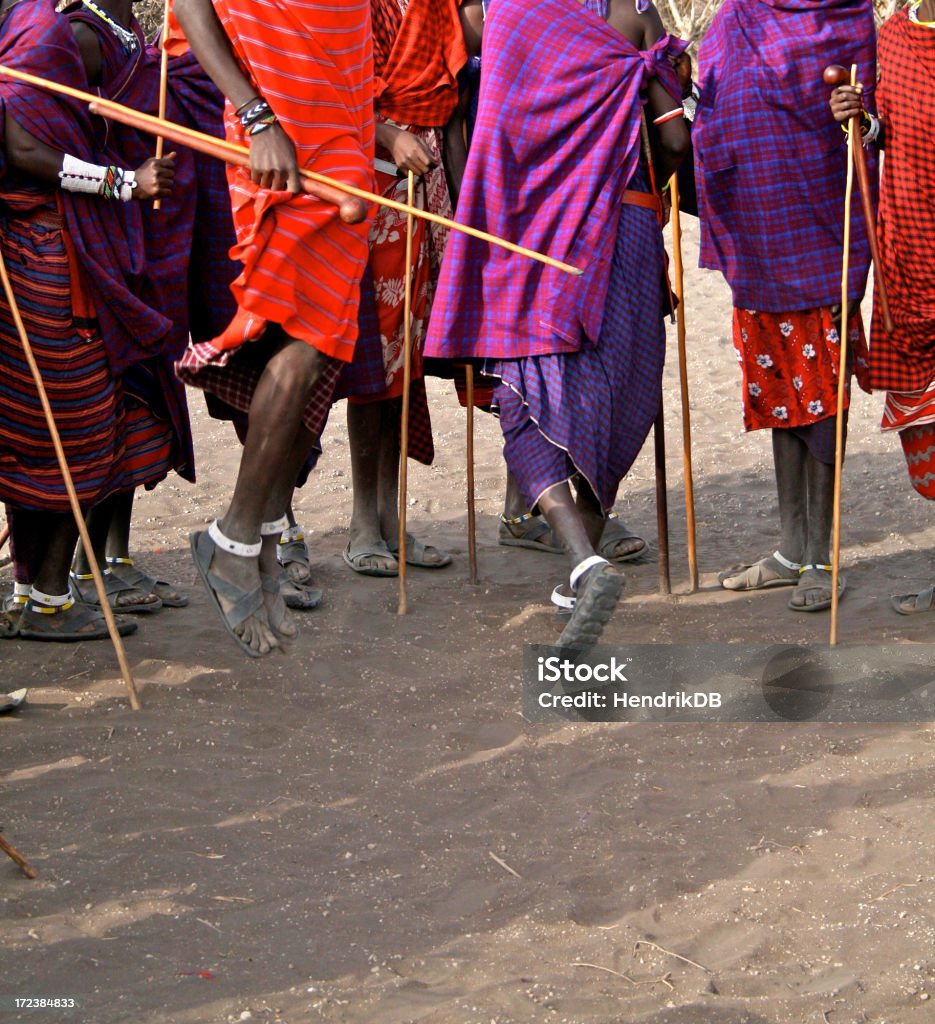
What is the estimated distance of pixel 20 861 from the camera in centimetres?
347

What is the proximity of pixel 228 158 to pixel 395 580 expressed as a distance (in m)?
2.15

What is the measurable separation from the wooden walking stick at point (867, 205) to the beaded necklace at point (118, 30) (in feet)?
7.88

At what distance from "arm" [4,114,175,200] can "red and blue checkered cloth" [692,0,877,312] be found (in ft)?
6.57

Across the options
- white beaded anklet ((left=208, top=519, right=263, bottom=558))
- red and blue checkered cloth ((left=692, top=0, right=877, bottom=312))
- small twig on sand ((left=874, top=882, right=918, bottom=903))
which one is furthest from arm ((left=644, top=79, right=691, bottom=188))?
small twig on sand ((left=874, top=882, right=918, bottom=903))

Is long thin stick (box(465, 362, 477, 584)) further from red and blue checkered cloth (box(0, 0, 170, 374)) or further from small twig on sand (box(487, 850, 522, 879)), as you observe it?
small twig on sand (box(487, 850, 522, 879))

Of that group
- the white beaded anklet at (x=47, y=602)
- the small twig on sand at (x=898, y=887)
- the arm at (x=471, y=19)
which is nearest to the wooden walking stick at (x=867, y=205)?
the arm at (x=471, y=19)

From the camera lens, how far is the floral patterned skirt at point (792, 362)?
5.55 m

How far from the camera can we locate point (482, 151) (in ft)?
16.6

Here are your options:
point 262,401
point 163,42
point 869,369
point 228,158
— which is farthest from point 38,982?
point 869,369

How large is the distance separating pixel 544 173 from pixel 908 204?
134cm

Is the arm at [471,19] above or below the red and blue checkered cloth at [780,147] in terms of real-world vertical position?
above

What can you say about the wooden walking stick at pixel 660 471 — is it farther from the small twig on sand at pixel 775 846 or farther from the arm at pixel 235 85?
the small twig on sand at pixel 775 846

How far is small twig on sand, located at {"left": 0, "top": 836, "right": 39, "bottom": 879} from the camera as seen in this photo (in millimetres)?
3391

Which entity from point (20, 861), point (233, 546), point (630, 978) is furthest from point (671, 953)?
point (233, 546)
